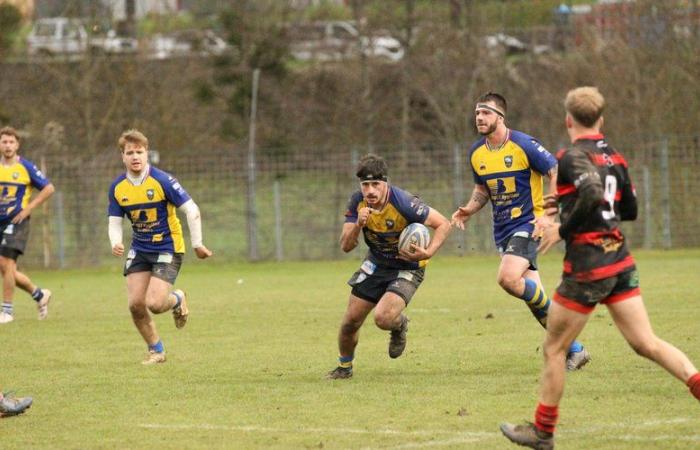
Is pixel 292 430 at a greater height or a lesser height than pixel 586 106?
lesser

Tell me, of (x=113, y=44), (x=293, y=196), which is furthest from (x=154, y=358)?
(x=113, y=44)

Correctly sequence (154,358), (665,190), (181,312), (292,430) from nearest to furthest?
1. (292,430)
2. (154,358)
3. (181,312)
4. (665,190)

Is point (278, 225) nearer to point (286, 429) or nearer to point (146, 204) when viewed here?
point (146, 204)

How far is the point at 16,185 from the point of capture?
1530 cm

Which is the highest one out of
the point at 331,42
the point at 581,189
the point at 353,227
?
the point at 331,42

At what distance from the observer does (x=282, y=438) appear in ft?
24.5

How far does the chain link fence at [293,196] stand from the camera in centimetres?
2480

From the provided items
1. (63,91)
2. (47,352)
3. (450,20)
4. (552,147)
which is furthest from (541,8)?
(47,352)

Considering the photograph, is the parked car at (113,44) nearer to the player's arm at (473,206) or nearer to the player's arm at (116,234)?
the player's arm at (116,234)

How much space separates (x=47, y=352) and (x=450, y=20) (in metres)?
21.1

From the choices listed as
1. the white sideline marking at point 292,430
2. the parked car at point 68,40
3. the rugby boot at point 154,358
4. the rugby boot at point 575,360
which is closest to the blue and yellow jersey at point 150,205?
the rugby boot at point 154,358

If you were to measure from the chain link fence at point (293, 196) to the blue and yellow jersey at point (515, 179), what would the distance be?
1425cm

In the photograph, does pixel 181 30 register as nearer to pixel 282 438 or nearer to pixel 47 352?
pixel 47 352

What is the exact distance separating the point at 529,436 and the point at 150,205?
5.30m
